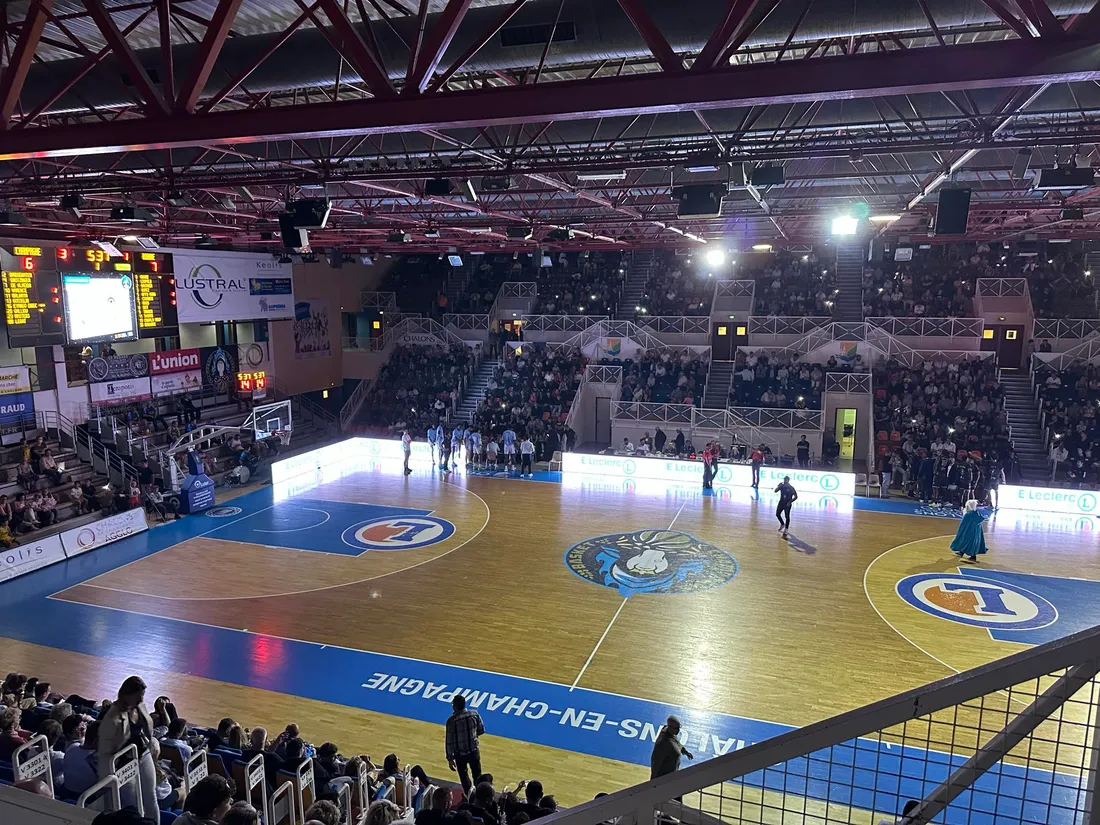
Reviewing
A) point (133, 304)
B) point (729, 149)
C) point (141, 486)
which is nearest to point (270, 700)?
point (729, 149)

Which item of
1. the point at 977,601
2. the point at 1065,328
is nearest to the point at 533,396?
the point at 977,601

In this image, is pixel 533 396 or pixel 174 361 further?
pixel 533 396

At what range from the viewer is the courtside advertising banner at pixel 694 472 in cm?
2227

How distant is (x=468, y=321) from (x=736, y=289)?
12.2 meters

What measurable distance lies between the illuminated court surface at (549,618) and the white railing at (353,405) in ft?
37.0

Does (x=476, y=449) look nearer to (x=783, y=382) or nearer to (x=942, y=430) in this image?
(x=783, y=382)

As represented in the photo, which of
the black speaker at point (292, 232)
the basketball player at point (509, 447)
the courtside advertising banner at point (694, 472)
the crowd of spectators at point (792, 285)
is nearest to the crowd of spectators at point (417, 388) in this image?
the basketball player at point (509, 447)

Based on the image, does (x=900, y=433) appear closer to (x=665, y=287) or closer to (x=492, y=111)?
(x=665, y=287)

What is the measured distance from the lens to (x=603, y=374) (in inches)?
1152

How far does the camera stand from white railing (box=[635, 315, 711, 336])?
30.5 m

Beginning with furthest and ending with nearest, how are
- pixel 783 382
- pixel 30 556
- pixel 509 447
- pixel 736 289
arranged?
pixel 736 289
pixel 783 382
pixel 509 447
pixel 30 556

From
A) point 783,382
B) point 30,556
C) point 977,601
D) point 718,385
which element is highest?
point 783,382

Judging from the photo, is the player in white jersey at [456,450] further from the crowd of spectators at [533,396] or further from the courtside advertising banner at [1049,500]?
the courtside advertising banner at [1049,500]

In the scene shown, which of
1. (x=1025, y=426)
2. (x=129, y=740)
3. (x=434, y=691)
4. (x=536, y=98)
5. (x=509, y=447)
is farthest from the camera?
(x=509, y=447)
